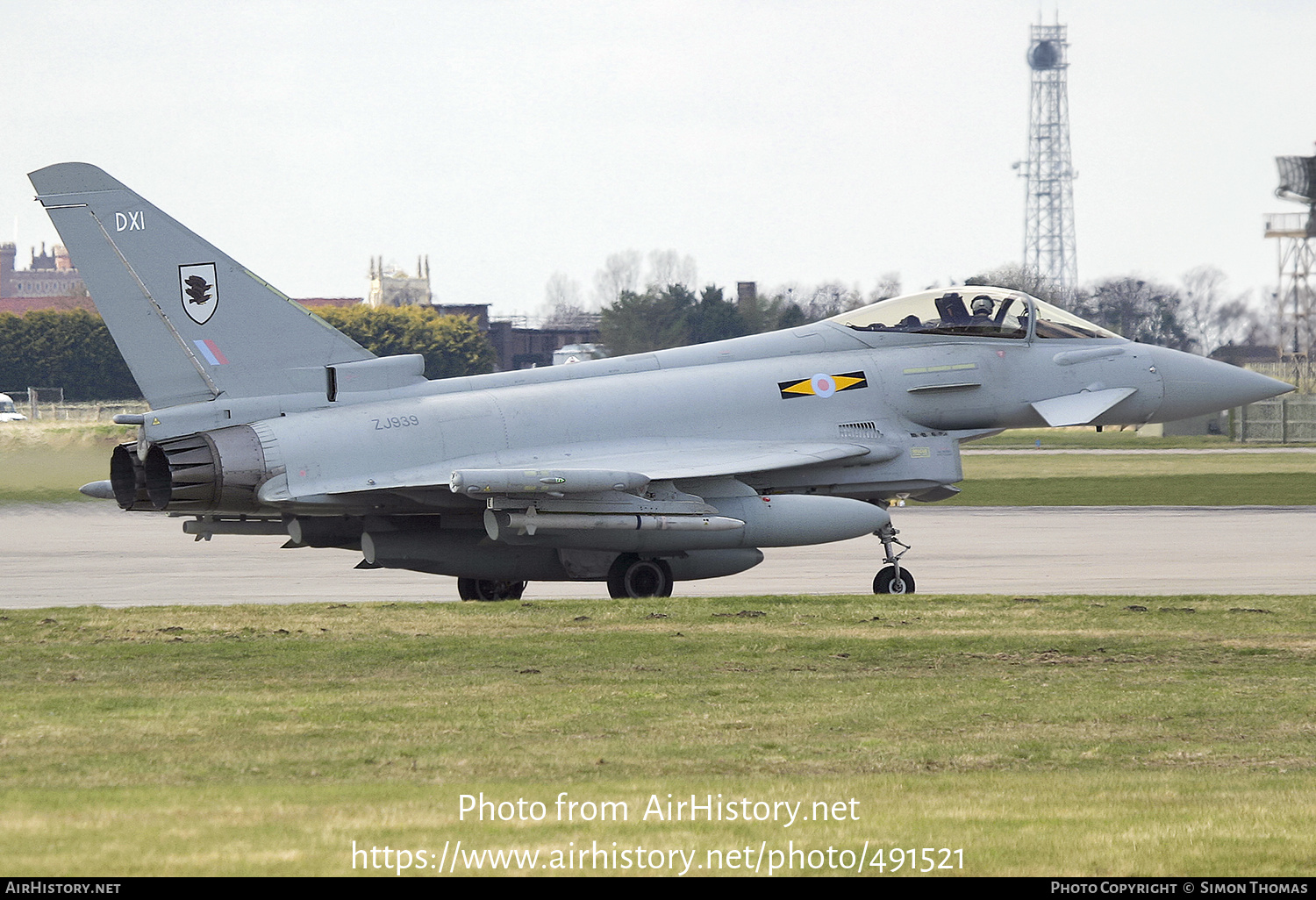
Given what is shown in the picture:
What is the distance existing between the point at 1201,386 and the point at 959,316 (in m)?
3.27

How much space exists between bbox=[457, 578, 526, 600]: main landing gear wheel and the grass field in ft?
6.95

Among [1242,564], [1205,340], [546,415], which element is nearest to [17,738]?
[546,415]

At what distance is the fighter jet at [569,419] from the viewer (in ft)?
50.0

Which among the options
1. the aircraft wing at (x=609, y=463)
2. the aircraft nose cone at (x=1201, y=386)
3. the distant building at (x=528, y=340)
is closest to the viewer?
the aircraft wing at (x=609, y=463)

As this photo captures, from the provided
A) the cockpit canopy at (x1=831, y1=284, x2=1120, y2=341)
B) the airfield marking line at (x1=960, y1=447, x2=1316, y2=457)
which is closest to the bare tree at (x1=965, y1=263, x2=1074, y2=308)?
the airfield marking line at (x1=960, y1=447, x2=1316, y2=457)

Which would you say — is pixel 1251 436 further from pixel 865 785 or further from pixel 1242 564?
pixel 865 785

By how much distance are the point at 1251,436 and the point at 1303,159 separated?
29.6 m

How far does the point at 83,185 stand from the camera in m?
15.3

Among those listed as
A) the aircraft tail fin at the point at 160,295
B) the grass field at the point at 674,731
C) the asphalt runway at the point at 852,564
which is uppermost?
the aircraft tail fin at the point at 160,295

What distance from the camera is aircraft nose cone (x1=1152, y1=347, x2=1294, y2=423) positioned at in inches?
734

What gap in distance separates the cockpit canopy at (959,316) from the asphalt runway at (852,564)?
10.1 feet

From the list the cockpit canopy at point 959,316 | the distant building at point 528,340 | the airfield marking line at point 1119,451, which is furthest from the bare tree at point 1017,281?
the cockpit canopy at point 959,316
